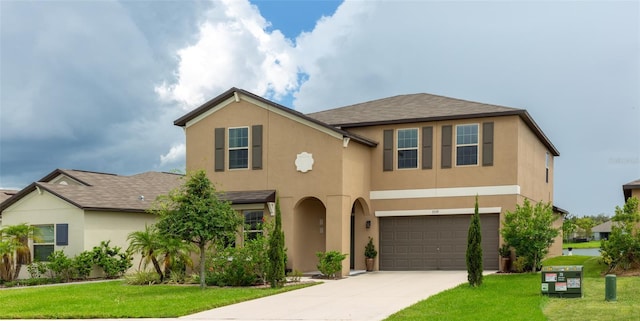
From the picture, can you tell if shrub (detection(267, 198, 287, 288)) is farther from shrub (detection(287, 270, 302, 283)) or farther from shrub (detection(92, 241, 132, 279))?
shrub (detection(92, 241, 132, 279))

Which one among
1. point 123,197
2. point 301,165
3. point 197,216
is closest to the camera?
point 197,216

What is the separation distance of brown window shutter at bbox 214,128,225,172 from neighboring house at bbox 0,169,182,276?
505 centimetres

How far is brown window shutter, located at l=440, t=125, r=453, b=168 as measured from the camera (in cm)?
2642

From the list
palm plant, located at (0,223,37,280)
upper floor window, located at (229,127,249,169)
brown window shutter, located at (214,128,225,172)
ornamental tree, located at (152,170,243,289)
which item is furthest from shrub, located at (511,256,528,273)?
palm plant, located at (0,223,37,280)

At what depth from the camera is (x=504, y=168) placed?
84.4 feet

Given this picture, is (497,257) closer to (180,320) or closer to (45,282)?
(180,320)

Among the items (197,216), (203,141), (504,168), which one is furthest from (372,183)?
(197,216)

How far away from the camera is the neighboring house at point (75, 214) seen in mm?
28000

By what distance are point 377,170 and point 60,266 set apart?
12789mm

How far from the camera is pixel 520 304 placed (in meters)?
15.4

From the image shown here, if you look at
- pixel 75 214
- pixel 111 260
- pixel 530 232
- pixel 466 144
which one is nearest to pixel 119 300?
pixel 111 260

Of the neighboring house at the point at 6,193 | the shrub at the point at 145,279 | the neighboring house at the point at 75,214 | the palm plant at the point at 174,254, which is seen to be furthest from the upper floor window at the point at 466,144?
the neighboring house at the point at 6,193

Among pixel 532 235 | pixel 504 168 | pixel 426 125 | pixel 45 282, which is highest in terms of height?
pixel 426 125

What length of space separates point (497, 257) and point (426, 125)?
5.61 meters
